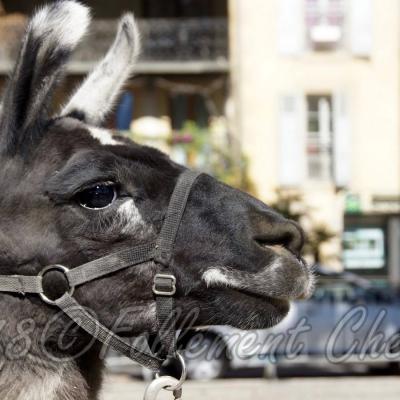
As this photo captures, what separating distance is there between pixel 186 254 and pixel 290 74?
2090 centimetres

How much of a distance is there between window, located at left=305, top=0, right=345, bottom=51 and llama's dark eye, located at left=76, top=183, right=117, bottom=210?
20.8 metres

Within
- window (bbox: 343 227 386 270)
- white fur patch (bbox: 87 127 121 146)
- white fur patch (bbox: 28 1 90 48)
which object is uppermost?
white fur patch (bbox: 28 1 90 48)

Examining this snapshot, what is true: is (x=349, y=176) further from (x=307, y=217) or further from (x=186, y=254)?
(x=186, y=254)

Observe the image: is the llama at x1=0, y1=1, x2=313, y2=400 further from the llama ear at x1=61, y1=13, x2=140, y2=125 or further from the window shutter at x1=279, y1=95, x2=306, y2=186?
the window shutter at x1=279, y1=95, x2=306, y2=186

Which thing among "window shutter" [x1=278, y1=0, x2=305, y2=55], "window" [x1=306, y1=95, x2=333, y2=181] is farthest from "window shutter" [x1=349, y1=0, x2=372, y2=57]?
"window" [x1=306, y1=95, x2=333, y2=181]

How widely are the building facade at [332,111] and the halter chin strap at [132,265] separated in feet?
65.4

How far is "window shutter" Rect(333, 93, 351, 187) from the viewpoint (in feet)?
75.1

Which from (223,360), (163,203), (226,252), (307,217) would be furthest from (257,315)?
(307,217)

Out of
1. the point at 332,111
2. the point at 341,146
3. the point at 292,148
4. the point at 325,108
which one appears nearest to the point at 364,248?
the point at 341,146

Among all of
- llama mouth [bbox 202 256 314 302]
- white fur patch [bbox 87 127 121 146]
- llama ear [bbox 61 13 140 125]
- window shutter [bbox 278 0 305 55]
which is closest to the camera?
llama mouth [bbox 202 256 314 302]

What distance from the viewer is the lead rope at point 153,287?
2928 millimetres

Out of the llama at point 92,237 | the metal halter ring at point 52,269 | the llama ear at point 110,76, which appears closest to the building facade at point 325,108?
the llama ear at point 110,76

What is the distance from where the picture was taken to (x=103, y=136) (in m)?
3.17

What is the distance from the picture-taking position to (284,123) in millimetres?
23125
